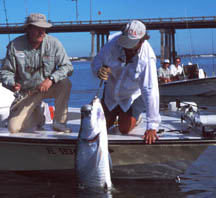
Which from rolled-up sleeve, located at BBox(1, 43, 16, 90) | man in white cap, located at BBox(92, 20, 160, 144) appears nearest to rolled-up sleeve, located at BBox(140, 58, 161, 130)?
man in white cap, located at BBox(92, 20, 160, 144)

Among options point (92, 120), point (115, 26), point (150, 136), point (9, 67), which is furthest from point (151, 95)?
point (115, 26)

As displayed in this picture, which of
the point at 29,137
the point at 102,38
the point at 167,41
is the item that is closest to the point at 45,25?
the point at 29,137

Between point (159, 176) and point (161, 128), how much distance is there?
0.72 metres

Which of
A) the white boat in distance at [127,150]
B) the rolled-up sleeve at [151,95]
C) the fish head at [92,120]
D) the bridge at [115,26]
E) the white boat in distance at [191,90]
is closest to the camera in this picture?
the fish head at [92,120]

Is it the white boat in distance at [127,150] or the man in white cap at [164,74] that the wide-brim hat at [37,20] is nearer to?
the white boat in distance at [127,150]

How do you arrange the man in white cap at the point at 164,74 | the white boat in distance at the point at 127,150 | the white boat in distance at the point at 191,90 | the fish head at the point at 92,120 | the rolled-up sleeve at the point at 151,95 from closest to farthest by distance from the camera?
the fish head at the point at 92,120, the rolled-up sleeve at the point at 151,95, the white boat in distance at the point at 127,150, the white boat in distance at the point at 191,90, the man in white cap at the point at 164,74

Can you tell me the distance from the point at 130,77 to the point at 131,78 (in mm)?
20

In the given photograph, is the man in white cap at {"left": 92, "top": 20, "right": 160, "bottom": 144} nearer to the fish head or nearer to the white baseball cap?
the white baseball cap

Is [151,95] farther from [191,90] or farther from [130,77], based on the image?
[191,90]

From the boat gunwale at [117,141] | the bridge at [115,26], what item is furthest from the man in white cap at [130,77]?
the bridge at [115,26]

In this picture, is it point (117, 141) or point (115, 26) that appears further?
point (115, 26)

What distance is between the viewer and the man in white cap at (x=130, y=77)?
5.34m

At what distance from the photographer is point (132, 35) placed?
17.2ft

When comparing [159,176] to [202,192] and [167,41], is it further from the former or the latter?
[167,41]
